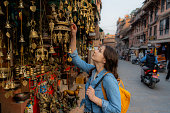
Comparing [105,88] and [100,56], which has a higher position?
[100,56]

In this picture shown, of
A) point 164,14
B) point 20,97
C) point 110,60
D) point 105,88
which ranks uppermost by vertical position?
point 164,14

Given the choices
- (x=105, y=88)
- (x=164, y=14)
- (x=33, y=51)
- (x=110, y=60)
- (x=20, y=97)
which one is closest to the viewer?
(x=105, y=88)

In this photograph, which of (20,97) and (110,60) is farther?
(20,97)

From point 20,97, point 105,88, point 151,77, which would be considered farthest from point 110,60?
point 151,77

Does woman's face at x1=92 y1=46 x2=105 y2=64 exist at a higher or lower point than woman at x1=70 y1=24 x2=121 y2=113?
higher

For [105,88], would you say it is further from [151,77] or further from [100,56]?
[151,77]

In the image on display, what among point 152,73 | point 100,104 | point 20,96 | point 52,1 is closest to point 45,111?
point 20,96

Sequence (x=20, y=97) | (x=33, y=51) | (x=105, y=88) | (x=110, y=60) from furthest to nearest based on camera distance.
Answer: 1. (x=33, y=51)
2. (x=20, y=97)
3. (x=110, y=60)
4. (x=105, y=88)

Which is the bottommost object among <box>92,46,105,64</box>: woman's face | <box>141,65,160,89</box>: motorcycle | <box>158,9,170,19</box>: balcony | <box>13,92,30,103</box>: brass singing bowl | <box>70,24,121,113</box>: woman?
<box>141,65,160,89</box>: motorcycle

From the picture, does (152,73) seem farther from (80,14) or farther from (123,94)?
(123,94)

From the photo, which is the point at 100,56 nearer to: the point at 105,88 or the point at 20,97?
the point at 105,88

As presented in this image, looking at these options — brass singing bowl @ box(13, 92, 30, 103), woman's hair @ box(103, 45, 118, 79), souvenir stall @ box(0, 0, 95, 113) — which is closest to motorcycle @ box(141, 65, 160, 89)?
souvenir stall @ box(0, 0, 95, 113)

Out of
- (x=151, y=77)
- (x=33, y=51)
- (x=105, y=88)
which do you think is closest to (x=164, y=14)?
(x=151, y=77)

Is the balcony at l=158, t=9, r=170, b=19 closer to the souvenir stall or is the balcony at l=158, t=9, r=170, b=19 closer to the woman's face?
the souvenir stall
